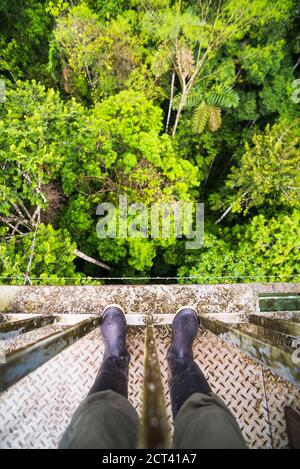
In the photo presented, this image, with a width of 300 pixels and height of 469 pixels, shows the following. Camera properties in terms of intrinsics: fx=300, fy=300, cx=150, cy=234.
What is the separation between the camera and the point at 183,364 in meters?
2.65

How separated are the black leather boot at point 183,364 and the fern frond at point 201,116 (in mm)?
5529

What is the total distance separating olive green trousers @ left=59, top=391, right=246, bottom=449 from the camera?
1.53 meters

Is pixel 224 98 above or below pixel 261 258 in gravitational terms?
above

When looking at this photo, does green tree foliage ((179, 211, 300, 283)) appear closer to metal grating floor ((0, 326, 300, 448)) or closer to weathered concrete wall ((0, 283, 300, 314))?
weathered concrete wall ((0, 283, 300, 314))

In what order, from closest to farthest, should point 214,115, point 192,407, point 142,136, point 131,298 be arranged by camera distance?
point 192,407 < point 131,298 < point 142,136 < point 214,115

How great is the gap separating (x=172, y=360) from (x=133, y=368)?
0.58 m

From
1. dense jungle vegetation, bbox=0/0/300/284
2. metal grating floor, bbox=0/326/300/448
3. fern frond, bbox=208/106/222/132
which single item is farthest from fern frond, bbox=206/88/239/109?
metal grating floor, bbox=0/326/300/448

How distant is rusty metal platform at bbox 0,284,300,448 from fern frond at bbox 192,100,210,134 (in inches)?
203

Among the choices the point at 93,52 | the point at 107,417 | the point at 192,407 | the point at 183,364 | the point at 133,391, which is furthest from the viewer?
the point at 93,52

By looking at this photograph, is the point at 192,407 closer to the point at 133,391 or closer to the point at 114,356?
the point at 114,356

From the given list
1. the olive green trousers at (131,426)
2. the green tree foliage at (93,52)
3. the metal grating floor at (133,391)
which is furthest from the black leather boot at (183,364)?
the green tree foliage at (93,52)

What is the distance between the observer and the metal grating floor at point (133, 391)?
9.17ft

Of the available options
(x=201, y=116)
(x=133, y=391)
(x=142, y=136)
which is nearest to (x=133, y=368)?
(x=133, y=391)

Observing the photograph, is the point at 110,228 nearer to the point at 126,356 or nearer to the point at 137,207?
the point at 137,207
